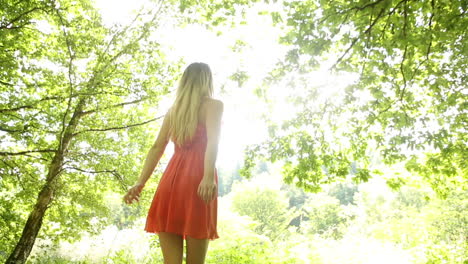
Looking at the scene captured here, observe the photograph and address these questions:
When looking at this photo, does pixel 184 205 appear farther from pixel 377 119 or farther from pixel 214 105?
pixel 377 119

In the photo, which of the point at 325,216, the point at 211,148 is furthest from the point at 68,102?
the point at 325,216

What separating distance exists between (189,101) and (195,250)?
37.9 inches

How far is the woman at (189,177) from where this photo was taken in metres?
2.09

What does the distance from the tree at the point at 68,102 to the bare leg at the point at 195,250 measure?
5.31 metres

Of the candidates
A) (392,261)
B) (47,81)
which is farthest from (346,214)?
(47,81)

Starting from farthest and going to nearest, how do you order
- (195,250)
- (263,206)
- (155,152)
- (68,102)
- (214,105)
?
(263,206)
(68,102)
(155,152)
(214,105)
(195,250)

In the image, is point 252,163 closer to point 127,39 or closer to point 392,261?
point 127,39

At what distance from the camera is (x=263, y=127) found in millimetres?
6629

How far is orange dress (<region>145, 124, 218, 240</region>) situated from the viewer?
2.09 m

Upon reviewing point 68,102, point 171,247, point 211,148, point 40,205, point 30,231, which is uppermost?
point 68,102

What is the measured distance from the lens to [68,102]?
6754mm

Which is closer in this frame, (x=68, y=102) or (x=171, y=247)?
(x=171, y=247)

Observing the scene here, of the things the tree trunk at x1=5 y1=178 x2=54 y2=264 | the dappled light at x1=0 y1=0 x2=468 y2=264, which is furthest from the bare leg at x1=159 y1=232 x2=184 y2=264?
the tree trunk at x1=5 y1=178 x2=54 y2=264

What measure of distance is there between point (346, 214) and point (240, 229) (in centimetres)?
4273
